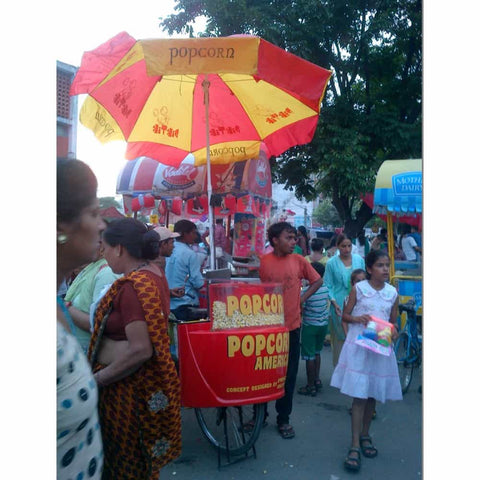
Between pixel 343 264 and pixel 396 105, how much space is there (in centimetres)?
227

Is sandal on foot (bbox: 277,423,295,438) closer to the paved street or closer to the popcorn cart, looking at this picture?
the paved street

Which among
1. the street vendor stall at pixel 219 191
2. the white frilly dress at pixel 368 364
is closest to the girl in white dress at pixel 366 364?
the white frilly dress at pixel 368 364

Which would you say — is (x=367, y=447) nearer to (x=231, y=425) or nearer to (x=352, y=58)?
(x=231, y=425)

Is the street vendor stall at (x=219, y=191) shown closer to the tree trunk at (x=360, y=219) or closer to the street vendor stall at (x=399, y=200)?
the tree trunk at (x=360, y=219)

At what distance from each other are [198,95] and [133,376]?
8.99ft

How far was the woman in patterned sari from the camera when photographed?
179 centimetres

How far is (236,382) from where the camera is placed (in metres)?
2.64

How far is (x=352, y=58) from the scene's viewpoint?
2.82 metres

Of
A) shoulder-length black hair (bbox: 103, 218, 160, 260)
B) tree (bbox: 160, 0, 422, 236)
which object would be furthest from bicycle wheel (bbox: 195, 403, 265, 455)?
tree (bbox: 160, 0, 422, 236)

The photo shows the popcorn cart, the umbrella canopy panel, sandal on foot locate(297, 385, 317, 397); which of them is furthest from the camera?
sandal on foot locate(297, 385, 317, 397)

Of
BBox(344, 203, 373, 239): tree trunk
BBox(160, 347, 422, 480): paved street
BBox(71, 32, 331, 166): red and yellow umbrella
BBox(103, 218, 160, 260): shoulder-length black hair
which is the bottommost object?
BBox(160, 347, 422, 480): paved street
